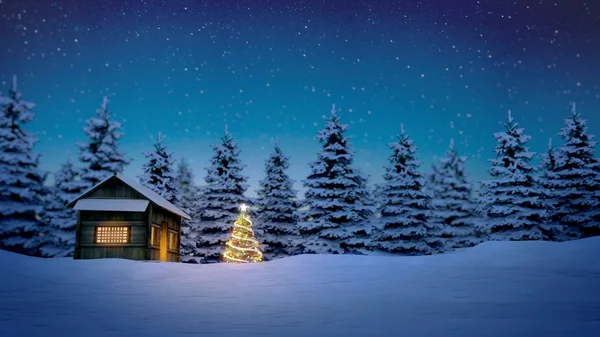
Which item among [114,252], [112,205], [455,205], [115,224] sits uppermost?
[455,205]

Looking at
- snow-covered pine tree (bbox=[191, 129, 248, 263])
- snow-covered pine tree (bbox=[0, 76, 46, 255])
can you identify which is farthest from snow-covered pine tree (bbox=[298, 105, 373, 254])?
snow-covered pine tree (bbox=[0, 76, 46, 255])

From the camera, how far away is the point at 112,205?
24516mm

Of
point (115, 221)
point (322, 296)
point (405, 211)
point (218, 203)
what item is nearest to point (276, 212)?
point (218, 203)

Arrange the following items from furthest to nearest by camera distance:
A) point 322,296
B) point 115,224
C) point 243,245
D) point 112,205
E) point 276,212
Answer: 1. point 276,212
2. point 243,245
3. point 115,224
4. point 112,205
5. point 322,296

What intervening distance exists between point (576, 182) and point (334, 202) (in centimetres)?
1574

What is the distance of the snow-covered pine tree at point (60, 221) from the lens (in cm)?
3372

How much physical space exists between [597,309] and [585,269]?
6.40 metres

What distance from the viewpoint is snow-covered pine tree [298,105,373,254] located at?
99.9ft

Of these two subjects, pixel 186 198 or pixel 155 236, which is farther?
pixel 186 198

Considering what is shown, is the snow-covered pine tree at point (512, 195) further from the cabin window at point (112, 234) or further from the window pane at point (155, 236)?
the cabin window at point (112, 234)

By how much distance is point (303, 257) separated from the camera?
58.6ft

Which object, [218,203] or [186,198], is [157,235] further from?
[186,198]

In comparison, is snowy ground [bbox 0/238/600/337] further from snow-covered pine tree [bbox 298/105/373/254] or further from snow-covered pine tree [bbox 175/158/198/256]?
snow-covered pine tree [bbox 175/158/198/256]

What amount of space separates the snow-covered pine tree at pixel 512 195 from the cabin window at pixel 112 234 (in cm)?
2180
